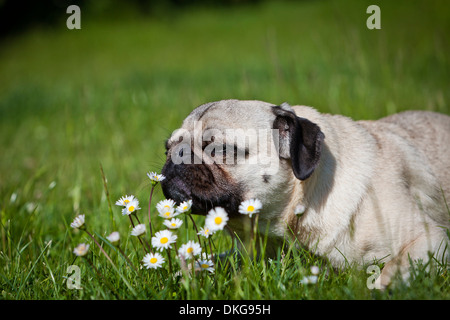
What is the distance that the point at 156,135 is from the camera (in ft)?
20.3

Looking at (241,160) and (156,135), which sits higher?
(241,160)

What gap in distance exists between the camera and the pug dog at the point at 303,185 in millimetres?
2447

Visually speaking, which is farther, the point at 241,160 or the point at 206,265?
the point at 241,160

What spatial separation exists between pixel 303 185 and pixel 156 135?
3.96 metres

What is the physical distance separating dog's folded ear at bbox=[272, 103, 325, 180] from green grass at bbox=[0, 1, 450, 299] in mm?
466

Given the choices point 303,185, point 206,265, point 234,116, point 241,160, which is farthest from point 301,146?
point 206,265

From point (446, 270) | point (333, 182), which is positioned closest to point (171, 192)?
point (333, 182)

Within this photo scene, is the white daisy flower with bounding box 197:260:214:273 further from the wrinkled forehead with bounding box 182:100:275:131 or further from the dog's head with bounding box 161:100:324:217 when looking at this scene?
the wrinkled forehead with bounding box 182:100:275:131

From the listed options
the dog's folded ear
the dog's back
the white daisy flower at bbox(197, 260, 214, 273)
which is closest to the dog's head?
the dog's folded ear

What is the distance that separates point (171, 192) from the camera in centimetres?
251

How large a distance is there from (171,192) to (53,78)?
13719mm

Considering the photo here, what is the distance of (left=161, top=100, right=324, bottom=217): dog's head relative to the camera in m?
2.44

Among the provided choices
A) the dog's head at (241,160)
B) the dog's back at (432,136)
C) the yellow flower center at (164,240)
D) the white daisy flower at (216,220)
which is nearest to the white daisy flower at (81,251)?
the yellow flower center at (164,240)

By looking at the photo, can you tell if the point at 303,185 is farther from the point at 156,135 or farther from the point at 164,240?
the point at 156,135
